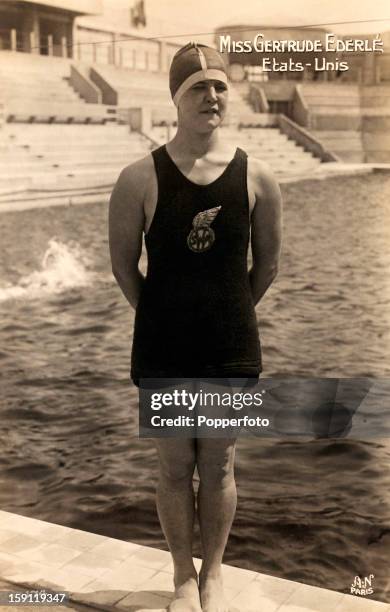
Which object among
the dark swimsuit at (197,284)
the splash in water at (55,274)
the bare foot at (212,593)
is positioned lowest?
the bare foot at (212,593)

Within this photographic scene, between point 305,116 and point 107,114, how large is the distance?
1103 millimetres

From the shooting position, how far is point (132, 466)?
4.19 m

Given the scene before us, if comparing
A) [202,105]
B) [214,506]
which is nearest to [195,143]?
[202,105]

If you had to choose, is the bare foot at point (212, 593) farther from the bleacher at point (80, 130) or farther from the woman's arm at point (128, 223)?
the bleacher at point (80, 130)

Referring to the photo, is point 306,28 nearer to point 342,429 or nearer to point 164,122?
point 164,122

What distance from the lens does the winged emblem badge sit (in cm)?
241

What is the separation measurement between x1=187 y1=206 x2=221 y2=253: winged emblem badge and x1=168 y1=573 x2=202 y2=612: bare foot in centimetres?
113

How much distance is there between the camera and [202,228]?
241 cm

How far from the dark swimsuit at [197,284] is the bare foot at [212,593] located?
0.71 meters

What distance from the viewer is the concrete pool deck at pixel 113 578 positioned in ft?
9.14

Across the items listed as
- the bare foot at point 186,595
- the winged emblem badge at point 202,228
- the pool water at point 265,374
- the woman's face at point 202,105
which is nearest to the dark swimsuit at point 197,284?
the winged emblem badge at point 202,228

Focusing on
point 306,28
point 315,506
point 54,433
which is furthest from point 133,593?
point 306,28

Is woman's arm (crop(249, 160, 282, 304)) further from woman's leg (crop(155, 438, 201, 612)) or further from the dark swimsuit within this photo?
woman's leg (crop(155, 438, 201, 612))

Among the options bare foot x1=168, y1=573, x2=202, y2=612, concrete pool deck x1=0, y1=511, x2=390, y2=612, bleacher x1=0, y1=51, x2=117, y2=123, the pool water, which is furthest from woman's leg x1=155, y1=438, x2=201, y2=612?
bleacher x1=0, y1=51, x2=117, y2=123
